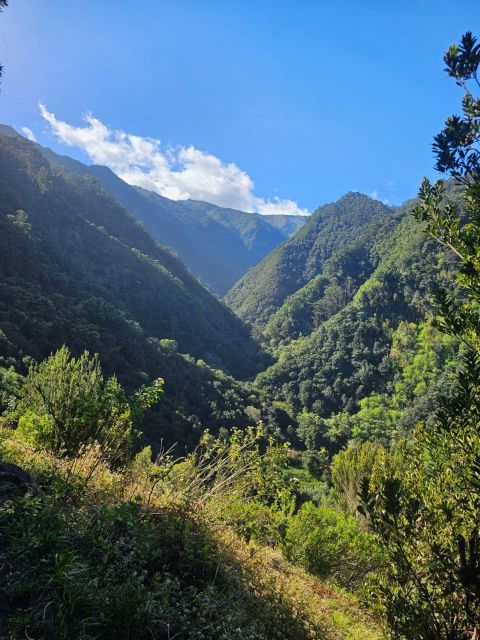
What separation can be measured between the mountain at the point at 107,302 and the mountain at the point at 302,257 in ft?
128

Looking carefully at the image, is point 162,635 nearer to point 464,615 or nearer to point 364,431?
point 464,615

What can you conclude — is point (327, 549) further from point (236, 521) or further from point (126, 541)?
point (126, 541)

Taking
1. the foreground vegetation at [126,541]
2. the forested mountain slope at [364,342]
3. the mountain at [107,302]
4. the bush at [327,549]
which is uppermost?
the forested mountain slope at [364,342]

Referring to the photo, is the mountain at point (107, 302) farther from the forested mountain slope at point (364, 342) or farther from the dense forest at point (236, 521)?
the dense forest at point (236, 521)

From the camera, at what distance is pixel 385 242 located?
125 meters

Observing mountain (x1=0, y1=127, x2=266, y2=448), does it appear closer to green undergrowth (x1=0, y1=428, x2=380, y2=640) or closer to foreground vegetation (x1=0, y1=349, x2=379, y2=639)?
foreground vegetation (x1=0, y1=349, x2=379, y2=639)

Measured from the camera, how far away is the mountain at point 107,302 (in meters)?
44.0

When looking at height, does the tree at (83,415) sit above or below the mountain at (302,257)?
below

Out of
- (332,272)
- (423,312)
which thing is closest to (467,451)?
(423,312)

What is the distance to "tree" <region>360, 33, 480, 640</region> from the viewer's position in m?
2.64

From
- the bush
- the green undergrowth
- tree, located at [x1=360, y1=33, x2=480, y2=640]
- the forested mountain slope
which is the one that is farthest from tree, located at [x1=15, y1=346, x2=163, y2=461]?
the forested mountain slope

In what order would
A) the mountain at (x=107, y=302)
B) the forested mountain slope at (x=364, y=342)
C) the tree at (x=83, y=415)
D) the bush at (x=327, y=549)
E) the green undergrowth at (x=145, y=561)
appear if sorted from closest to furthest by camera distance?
the green undergrowth at (x=145, y=561) → the tree at (x=83, y=415) → the bush at (x=327, y=549) → the mountain at (x=107, y=302) → the forested mountain slope at (x=364, y=342)

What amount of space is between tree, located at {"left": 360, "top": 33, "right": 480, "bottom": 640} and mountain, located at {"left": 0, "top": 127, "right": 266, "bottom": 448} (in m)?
32.4

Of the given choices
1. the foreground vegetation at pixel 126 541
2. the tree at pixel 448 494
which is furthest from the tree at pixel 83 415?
the tree at pixel 448 494
